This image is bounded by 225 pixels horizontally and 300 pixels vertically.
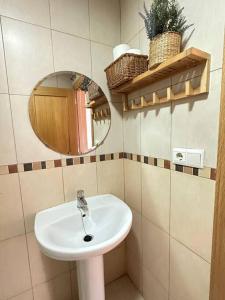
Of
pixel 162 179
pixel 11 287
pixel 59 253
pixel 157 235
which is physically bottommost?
pixel 11 287

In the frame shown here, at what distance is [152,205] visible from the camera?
115 cm

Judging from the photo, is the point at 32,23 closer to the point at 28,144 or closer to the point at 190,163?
the point at 28,144

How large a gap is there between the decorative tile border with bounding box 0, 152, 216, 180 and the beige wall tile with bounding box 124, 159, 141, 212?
6 centimetres

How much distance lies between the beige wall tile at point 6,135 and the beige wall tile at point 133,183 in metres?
0.80

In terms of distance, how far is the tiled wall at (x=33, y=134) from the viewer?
99 centimetres

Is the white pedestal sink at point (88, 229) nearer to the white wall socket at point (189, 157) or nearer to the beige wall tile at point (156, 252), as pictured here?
the beige wall tile at point (156, 252)

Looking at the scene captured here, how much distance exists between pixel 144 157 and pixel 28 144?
76 cm

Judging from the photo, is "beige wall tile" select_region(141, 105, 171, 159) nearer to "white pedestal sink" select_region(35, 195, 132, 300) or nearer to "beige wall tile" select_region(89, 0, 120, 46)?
"white pedestal sink" select_region(35, 195, 132, 300)

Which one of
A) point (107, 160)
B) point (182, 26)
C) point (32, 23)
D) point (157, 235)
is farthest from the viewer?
point (107, 160)

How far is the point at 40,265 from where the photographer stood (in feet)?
3.86

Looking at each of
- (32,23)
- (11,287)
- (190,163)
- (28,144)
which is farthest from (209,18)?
(11,287)

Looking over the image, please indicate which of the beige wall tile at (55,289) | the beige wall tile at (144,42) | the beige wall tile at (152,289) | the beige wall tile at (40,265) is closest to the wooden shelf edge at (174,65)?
the beige wall tile at (144,42)

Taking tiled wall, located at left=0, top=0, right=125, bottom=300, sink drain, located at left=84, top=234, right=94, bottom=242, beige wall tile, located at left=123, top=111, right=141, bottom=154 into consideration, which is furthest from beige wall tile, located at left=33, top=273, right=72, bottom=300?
beige wall tile, located at left=123, top=111, right=141, bottom=154

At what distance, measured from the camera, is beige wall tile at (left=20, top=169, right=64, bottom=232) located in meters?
1.07
